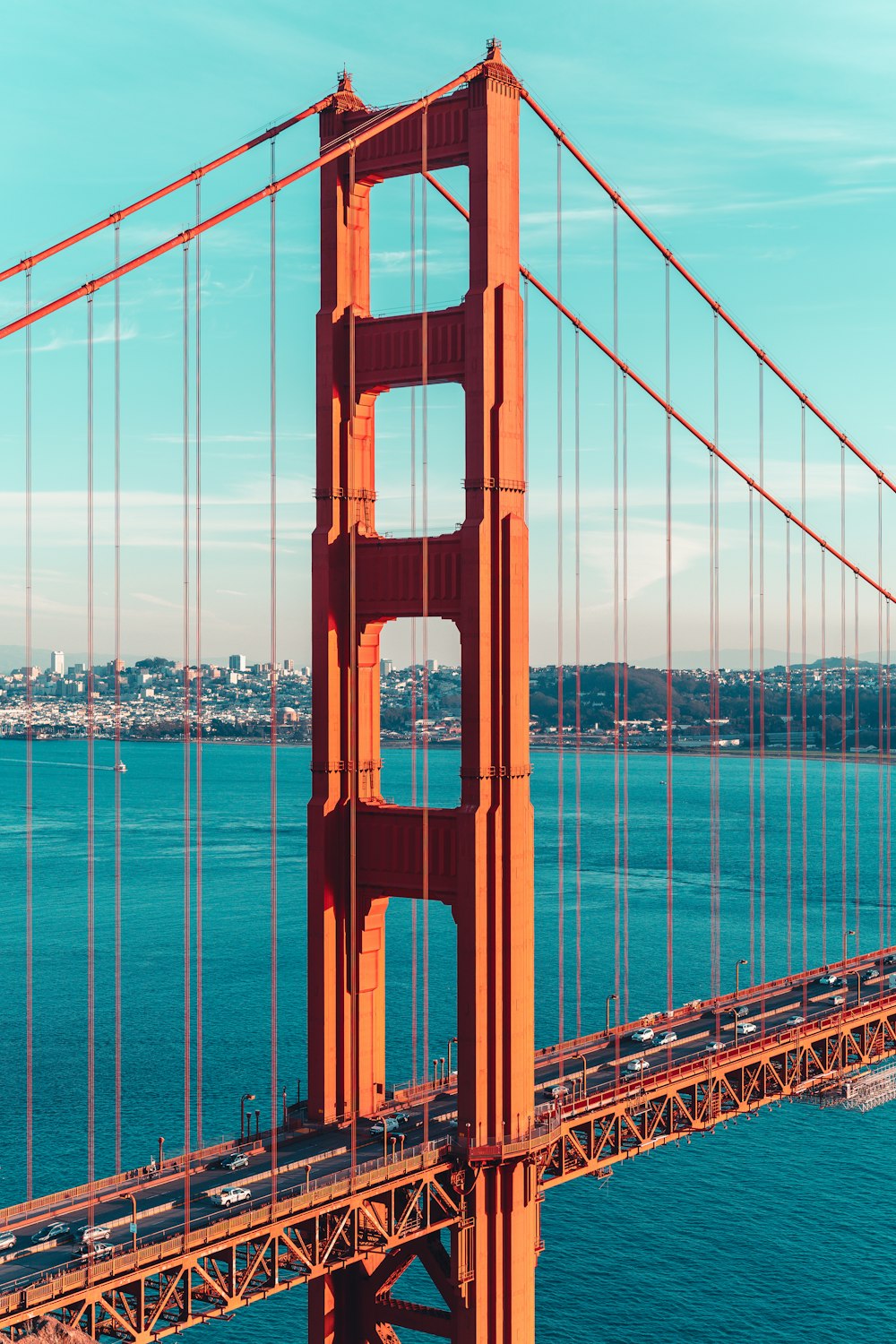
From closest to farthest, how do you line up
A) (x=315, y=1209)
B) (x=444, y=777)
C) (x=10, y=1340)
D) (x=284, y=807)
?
1. (x=10, y=1340)
2. (x=315, y=1209)
3. (x=284, y=807)
4. (x=444, y=777)

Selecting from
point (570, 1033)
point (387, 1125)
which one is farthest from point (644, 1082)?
point (570, 1033)

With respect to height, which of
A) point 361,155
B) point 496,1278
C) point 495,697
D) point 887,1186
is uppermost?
point 361,155

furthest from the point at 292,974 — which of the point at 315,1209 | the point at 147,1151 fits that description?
the point at 315,1209

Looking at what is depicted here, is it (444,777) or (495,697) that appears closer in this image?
(495,697)

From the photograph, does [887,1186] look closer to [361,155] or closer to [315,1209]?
[315,1209]

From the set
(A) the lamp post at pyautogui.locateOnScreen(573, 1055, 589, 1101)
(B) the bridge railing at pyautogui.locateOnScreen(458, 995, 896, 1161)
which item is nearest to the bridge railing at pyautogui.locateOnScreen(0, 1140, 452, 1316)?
(B) the bridge railing at pyautogui.locateOnScreen(458, 995, 896, 1161)

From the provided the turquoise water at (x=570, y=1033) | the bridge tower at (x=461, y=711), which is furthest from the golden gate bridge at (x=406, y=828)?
the turquoise water at (x=570, y=1033)

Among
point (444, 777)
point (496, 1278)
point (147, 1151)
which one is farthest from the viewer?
point (444, 777)

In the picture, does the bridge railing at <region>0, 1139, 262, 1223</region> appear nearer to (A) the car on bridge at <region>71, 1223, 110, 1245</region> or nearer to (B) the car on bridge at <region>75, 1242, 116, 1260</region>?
(A) the car on bridge at <region>71, 1223, 110, 1245</region>
